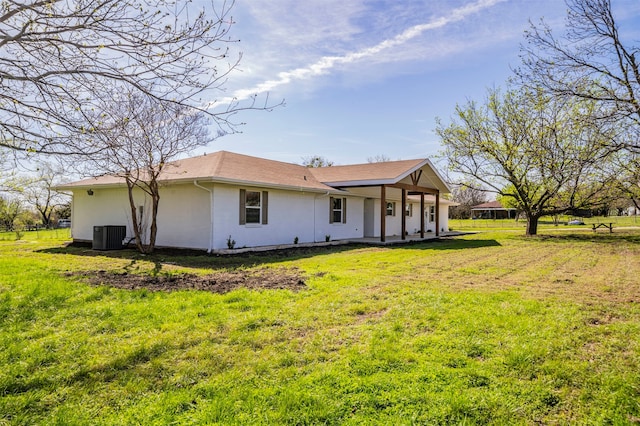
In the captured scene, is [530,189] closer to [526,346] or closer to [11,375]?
[526,346]

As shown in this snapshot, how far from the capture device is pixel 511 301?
5.83 m

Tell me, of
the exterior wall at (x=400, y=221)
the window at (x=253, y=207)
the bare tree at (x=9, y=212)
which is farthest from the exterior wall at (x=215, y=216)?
the bare tree at (x=9, y=212)

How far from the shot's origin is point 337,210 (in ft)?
60.5

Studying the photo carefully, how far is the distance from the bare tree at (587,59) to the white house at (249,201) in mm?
8631

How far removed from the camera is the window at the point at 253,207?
Result: 13.1 m

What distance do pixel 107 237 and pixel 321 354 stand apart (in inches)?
498

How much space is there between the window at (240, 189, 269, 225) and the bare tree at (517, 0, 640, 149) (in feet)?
28.9

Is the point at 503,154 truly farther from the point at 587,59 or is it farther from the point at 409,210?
the point at 587,59

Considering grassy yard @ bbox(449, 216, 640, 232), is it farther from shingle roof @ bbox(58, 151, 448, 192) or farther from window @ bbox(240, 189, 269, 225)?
window @ bbox(240, 189, 269, 225)

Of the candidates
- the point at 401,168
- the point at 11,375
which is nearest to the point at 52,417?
the point at 11,375

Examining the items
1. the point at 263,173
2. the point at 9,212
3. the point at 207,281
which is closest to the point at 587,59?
the point at 207,281

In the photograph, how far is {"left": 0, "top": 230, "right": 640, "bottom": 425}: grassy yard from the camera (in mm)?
2808

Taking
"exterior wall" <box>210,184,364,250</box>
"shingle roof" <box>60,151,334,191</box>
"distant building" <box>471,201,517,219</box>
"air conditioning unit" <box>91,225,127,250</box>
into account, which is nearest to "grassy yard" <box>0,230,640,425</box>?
"exterior wall" <box>210,184,364,250</box>

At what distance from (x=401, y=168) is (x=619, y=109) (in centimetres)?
1168
